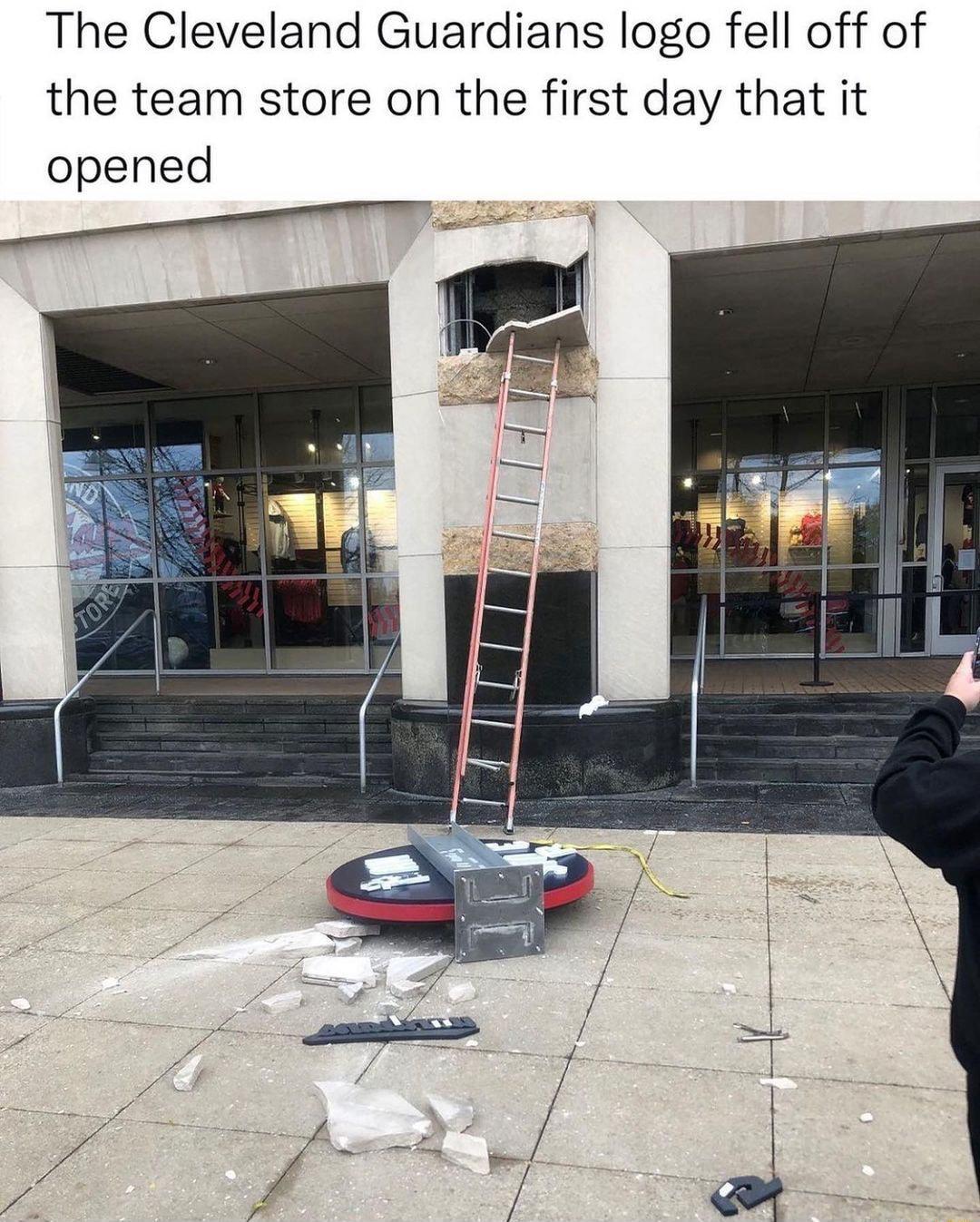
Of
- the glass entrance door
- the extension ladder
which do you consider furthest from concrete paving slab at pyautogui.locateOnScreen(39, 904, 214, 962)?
the glass entrance door

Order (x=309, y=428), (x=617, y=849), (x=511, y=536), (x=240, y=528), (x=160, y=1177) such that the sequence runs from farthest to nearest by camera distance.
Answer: (x=240, y=528) → (x=309, y=428) → (x=511, y=536) → (x=617, y=849) → (x=160, y=1177)

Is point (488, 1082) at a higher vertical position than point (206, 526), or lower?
lower

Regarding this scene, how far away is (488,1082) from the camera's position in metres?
2.98

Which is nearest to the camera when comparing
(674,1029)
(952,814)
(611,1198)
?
(952,814)

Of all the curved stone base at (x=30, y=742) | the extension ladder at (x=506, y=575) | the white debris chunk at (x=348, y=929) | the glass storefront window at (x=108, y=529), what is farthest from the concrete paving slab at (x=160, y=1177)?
the glass storefront window at (x=108, y=529)

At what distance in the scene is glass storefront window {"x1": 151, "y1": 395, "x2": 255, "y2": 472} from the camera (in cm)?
1230

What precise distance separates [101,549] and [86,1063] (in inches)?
432

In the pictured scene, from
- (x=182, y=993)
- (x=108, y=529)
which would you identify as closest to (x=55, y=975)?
(x=182, y=993)

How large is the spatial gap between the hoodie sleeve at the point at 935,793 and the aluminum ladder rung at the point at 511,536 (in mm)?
4571

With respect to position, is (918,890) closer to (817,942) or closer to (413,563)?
(817,942)

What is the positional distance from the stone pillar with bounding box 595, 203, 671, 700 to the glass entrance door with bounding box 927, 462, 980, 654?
6444 mm

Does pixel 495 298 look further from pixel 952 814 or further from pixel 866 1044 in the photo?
pixel 952 814

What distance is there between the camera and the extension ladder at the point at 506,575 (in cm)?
593

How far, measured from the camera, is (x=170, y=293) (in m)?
8.04
